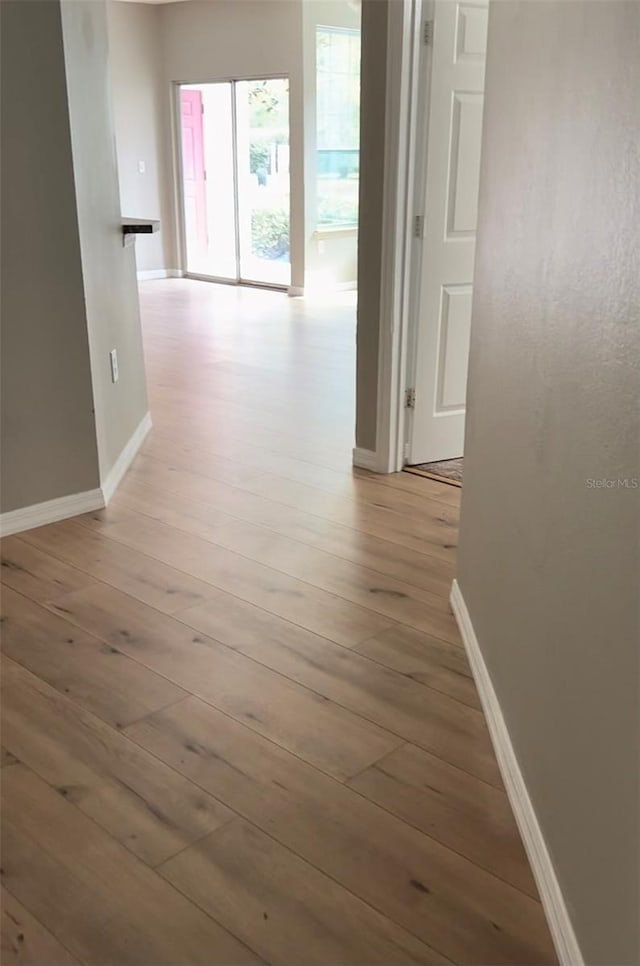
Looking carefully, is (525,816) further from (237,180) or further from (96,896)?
(237,180)

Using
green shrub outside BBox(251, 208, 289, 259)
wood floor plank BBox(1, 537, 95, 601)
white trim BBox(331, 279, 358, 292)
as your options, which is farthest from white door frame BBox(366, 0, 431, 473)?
green shrub outside BBox(251, 208, 289, 259)

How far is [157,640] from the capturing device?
252 centimetres

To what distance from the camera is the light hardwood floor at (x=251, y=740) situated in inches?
62.2

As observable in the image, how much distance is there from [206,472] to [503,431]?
209 cm

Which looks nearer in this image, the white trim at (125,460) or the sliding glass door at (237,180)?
the white trim at (125,460)

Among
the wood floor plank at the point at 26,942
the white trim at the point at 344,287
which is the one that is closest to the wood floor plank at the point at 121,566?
the wood floor plank at the point at 26,942

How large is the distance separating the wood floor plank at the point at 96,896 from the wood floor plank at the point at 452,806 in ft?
1.55

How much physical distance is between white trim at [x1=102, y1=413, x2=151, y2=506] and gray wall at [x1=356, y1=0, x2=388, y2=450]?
1.05 meters

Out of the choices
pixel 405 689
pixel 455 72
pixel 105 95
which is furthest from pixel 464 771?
pixel 105 95

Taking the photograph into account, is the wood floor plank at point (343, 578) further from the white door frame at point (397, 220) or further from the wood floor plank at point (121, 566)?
the white door frame at point (397, 220)

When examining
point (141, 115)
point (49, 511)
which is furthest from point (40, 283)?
point (141, 115)

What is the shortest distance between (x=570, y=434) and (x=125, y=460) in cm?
276

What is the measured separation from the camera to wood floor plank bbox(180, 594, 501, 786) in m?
2.08

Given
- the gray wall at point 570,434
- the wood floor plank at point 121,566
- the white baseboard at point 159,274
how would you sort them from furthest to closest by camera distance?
the white baseboard at point 159,274 < the wood floor plank at point 121,566 < the gray wall at point 570,434
